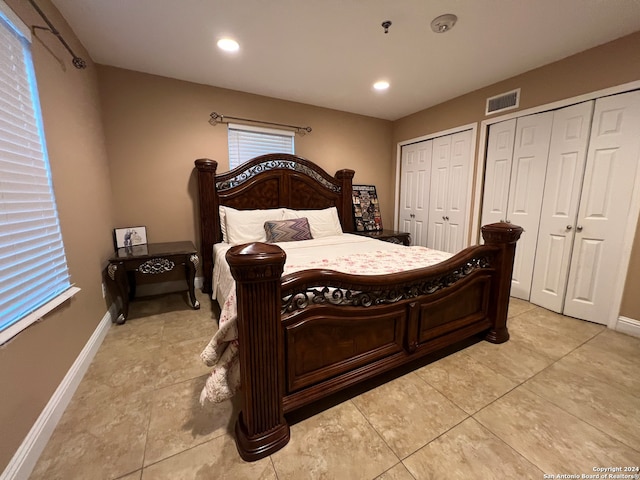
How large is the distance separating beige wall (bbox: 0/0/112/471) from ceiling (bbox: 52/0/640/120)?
471 millimetres

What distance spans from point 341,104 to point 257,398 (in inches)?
141

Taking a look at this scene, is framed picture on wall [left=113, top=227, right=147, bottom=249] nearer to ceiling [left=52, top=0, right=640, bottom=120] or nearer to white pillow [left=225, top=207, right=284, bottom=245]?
white pillow [left=225, top=207, right=284, bottom=245]

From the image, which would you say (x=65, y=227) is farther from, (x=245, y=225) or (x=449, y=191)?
(x=449, y=191)

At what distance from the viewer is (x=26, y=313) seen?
46.2 inches

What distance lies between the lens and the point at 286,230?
285 cm

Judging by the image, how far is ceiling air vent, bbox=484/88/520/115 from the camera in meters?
2.71

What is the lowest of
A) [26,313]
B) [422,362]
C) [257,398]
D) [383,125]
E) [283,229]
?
[422,362]

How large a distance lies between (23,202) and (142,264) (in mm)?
1175

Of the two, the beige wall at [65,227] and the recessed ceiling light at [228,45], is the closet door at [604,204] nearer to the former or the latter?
the recessed ceiling light at [228,45]

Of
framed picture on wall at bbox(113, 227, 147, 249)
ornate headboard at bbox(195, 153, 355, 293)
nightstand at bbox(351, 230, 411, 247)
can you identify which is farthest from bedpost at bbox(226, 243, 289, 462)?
nightstand at bbox(351, 230, 411, 247)

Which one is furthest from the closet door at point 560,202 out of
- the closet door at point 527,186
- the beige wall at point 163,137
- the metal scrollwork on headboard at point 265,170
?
the beige wall at point 163,137

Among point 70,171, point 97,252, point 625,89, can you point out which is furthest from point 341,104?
point 97,252

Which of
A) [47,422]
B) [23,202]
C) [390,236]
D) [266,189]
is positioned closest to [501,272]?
[390,236]

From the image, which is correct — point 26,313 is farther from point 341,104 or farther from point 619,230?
point 619,230
